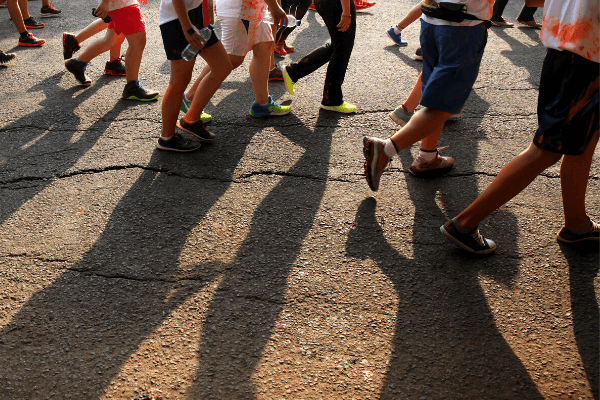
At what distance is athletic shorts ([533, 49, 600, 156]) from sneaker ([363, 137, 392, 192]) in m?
0.92

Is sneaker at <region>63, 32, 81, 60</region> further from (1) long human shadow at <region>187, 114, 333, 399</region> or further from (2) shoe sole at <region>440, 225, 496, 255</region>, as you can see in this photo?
(2) shoe sole at <region>440, 225, 496, 255</region>

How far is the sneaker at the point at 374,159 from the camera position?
2.99 meters

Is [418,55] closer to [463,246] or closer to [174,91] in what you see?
[174,91]

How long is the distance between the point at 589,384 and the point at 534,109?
3121mm

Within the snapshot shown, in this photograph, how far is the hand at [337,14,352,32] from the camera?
3995 mm

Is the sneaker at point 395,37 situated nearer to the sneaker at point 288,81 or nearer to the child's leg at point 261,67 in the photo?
the sneaker at point 288,81

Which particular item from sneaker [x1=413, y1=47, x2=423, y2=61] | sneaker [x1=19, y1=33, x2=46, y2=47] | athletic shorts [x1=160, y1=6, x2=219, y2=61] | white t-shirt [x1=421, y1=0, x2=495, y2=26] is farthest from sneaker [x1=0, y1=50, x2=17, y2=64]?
white t-shirt [x1=421, y1=0, x2=495, y2=26]

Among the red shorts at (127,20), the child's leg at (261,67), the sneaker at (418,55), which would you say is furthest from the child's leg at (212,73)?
the sneaker at (418,55)

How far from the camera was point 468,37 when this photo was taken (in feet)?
9.23

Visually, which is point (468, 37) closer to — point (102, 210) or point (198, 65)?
point (102, 210)

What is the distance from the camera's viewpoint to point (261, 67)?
420 cm

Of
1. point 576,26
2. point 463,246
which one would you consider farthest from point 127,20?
point 576,26

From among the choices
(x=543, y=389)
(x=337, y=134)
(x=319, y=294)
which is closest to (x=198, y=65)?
(x=337, y=134)

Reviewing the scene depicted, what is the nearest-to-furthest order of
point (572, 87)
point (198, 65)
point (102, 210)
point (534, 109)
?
point (572, 87), point (102, 210), point (534, 109), point (198, 65)
